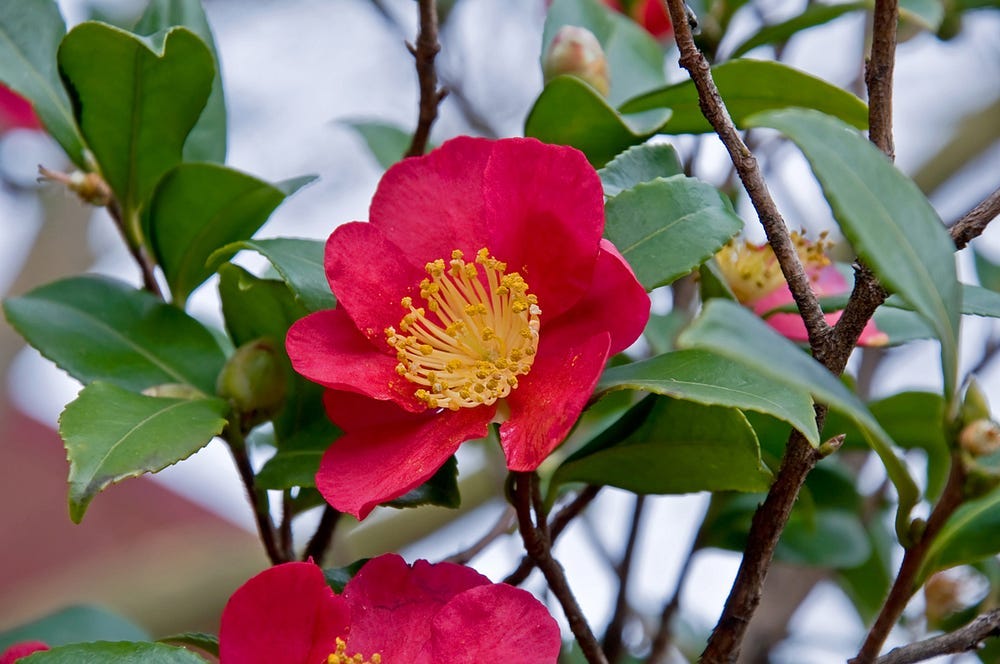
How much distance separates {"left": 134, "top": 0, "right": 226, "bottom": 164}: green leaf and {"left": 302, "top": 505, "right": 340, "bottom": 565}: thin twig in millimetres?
340

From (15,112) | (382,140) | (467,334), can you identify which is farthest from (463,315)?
(15,112)

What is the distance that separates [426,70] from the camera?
0.88 meters

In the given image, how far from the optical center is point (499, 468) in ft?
5.48

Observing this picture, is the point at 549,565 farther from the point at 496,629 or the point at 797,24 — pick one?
the point at 797,24

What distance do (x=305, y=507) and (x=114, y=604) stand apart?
1.37 m

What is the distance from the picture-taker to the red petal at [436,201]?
2.37 ft

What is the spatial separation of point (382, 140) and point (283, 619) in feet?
2.37

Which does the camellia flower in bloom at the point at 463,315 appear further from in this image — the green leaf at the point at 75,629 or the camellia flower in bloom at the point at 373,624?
the green leaf at the point at 75,629

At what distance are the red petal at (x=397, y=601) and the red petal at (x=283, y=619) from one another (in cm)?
2

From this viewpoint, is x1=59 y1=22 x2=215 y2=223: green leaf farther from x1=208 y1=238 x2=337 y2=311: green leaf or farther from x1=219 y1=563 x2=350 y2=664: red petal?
x1=219 y1=563 x2=350 y2=664: red petal

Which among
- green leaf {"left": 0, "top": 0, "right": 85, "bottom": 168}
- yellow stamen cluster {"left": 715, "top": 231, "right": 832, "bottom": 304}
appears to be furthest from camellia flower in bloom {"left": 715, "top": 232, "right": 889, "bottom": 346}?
green leaf {"left": 0, "top": 0, "right": 85, "bottom": 168}

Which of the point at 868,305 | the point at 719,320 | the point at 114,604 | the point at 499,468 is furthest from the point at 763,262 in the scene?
the point at 114,604

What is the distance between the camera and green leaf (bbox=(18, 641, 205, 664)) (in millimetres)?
640

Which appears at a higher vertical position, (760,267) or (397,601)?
(760,267)
